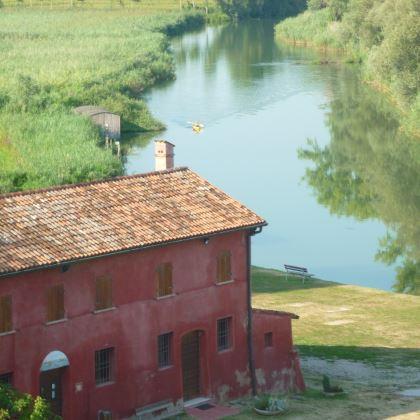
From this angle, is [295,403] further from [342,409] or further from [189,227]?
[189,227]

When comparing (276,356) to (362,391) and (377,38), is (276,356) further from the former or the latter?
(377,38)

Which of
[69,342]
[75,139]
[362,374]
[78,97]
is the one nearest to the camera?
[69,342]

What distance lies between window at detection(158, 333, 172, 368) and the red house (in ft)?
0.11

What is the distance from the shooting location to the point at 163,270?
32.3 meters

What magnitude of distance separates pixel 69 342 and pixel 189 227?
4361 mm

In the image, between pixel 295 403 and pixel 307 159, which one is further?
pixel 307 159

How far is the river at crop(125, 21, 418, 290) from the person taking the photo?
193ft

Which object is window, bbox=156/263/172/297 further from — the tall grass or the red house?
the tall grass

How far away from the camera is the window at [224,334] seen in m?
33.9

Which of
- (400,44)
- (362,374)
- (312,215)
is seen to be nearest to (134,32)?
(400,44)

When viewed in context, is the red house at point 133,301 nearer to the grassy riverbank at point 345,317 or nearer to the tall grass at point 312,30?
the grassy riverbank at point 345,317

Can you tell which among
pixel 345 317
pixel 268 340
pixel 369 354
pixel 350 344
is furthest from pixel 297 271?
pixel 268 340

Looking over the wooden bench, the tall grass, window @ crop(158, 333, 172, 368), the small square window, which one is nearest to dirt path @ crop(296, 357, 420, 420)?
window @ crop(158, 333, 172, 368)

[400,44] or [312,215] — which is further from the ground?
[400,44]
